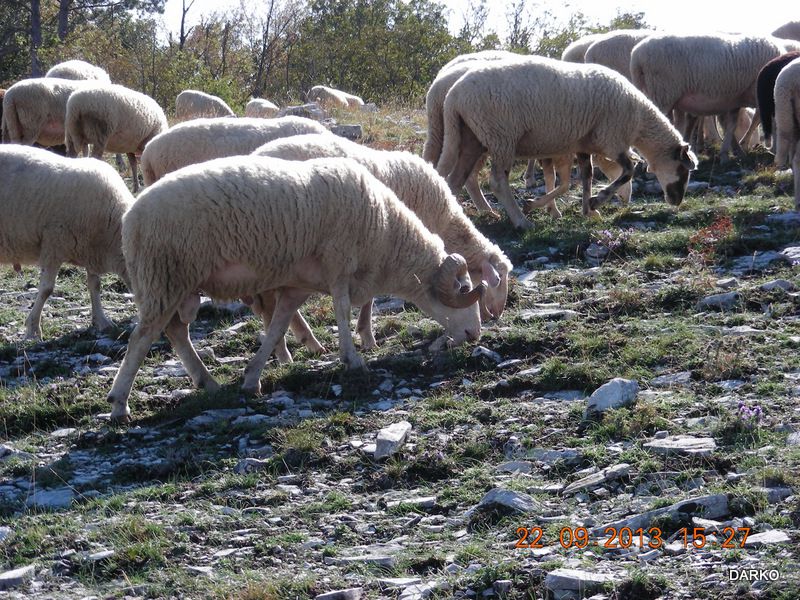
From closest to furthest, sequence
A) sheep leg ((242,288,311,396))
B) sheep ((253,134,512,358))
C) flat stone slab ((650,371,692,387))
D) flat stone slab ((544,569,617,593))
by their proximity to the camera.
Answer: flat stone slab ((544,569,617,593))
flat stone slab ((650,371,692,387))
sheep leg ((242,288,311,396))
sheep ((253,134,512,358))

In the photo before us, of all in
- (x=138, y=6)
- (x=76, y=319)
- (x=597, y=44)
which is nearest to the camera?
(x=76, y=319)

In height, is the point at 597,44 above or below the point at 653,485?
above

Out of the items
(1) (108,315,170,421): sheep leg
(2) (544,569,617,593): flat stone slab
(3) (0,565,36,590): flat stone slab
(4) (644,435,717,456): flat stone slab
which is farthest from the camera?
(1) (108,315,170,421): sheep leg

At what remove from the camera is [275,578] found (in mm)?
4969

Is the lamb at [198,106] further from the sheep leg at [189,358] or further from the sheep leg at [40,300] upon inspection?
the sheep leg at [189,358]

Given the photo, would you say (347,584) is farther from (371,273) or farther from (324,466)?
(371,273)

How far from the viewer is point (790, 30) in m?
22.7

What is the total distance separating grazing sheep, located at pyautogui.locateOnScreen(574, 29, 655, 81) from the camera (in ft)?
61.0

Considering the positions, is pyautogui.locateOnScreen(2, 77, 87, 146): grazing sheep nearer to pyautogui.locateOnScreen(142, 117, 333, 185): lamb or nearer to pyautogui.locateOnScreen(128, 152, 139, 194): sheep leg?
pyautogui.locateOnScreen(128, 152, 139, 194): sheep leg

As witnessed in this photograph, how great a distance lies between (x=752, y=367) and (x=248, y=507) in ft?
11.4

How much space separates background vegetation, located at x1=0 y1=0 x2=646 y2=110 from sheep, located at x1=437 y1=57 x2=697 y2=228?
17227mm

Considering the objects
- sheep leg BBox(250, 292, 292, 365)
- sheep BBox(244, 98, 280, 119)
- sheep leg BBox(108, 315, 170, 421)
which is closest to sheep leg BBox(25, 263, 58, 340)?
sheep leg BBox(250, 292, 292, 365)

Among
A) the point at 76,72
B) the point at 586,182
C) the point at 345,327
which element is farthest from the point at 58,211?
the point at 76,72

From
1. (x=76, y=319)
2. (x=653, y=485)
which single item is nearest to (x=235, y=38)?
(x=76, y=319)
